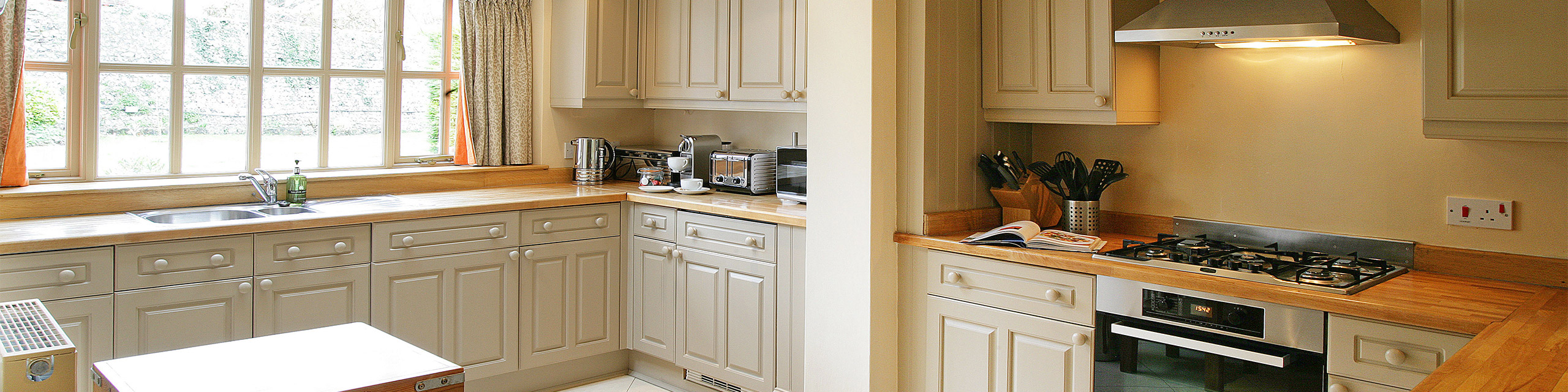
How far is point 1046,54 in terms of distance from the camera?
9.53ft

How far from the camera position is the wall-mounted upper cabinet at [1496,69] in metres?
2.04

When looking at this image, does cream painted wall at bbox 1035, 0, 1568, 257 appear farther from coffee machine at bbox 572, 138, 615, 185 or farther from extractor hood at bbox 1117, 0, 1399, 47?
coffee machine at bbox 572, 138, 615, 185

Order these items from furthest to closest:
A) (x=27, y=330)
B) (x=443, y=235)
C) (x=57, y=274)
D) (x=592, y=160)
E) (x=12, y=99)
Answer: (x=592, y=160) → (x=443, y=235) → (x=12, y=99) → (x=57, y=274) → (x=27, y=330)

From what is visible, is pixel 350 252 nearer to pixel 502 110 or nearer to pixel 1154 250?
pixel 502 110

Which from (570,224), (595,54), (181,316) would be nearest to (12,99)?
(181,316)

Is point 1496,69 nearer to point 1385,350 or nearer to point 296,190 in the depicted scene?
point 1385,350

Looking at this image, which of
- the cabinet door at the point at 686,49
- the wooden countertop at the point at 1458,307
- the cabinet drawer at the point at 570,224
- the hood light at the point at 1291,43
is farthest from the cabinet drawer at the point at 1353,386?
the cabinet drawer at the point at 570,224

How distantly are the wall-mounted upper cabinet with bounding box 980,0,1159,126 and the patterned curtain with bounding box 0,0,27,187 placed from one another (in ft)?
10.2

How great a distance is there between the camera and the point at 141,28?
3.55m

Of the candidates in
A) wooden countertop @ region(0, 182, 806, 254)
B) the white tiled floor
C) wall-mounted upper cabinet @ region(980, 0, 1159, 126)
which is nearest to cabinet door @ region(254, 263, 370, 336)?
wooden countertop @ region(0, 182, 806, 254)

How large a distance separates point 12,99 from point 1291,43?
153 inches

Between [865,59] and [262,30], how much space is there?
7.85 ft

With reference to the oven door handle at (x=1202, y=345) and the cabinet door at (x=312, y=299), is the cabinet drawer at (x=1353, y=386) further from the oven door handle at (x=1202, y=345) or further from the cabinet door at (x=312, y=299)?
the cabinet door at (x=312, y=299)

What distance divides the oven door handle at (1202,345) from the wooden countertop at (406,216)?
118 centimetres
